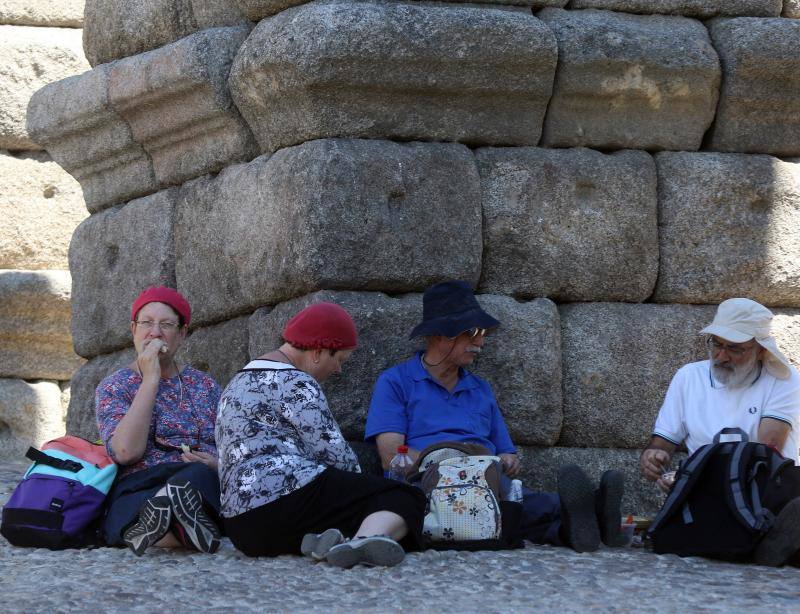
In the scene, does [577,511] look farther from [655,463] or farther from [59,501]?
[59,501]

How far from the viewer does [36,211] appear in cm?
900

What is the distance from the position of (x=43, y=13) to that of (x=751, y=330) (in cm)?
506

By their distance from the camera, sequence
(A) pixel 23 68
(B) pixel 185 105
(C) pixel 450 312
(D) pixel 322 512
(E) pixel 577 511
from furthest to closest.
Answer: (A) pixel 23 68, (B) pixel 185 105, (C) pixel 450 312, (E) pixel 577 511, (D) pixel 322 512

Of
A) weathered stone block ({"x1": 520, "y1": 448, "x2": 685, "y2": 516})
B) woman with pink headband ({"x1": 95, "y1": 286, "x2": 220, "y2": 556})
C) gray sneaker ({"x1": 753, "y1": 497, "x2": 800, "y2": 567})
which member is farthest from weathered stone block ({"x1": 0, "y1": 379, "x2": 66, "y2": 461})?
gray sneaker ({"x1": 753, "y1": 497, "x2": 800, "y2": 567})

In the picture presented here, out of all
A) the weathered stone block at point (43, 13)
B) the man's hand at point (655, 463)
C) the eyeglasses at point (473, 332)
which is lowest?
the man's hand at point (655, 463)

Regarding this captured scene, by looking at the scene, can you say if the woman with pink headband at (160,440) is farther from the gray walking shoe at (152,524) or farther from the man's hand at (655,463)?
the man's hand at (655,463)

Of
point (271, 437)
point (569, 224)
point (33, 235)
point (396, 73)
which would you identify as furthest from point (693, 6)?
point (33, 235)

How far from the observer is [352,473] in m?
5.25

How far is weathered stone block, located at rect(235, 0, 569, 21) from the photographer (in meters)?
6.38

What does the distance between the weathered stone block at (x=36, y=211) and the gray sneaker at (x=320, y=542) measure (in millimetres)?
4394

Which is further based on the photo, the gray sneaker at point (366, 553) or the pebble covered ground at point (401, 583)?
the gray sneaker at point (366, 553)

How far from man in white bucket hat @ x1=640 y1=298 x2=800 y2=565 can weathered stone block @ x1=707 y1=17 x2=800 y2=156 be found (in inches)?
46.0

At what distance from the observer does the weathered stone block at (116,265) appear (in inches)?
280

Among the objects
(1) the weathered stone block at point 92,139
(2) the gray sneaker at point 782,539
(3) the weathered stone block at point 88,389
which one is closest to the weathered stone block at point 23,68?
(1) the weathered stone block at point 92,139
